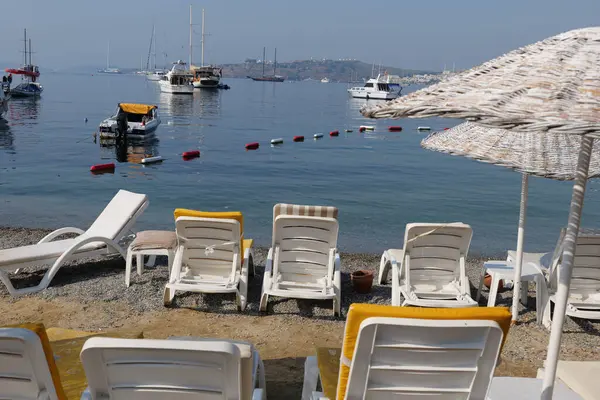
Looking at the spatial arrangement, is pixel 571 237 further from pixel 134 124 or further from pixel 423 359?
pixel 134 124

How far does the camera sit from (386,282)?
795 cm

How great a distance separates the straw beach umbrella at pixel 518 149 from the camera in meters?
3.57

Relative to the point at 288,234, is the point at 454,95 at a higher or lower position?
higher

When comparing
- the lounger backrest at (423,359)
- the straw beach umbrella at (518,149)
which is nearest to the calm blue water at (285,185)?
the straw beach umbrella at (518,149)

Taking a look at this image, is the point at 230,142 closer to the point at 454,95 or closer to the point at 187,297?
the point at 187,297

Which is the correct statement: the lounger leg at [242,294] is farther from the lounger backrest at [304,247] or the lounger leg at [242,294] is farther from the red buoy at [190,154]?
the red buoy at [190,154]

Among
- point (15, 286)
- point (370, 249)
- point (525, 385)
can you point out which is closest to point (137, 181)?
point (370, 249)

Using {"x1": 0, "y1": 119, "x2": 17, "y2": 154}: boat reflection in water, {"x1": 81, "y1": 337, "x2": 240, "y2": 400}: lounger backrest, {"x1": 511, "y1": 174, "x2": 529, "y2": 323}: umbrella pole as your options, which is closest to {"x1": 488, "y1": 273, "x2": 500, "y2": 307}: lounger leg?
{"x1": 511, "y1": 174, "x2": 529, "y2": 323}: umbrella pole

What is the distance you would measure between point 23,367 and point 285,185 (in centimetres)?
1909

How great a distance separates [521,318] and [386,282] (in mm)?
1921

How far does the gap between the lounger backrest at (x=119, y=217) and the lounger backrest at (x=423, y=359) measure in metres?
5.55

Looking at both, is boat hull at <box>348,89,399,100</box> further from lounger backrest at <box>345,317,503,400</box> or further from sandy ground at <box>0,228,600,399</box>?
lounger backrest at <box>345,317,503,400</box>

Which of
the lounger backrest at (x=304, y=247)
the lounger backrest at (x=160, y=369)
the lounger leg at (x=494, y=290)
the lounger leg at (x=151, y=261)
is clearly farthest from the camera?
the lounger leg at (x=151, y=261)

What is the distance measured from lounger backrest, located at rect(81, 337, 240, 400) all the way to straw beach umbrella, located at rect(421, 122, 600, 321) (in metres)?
1.89
